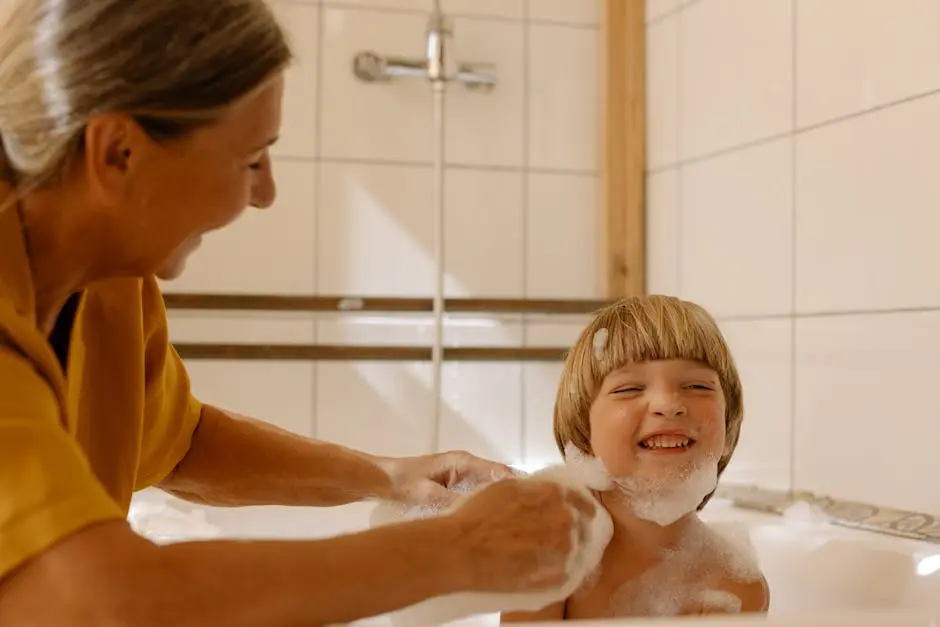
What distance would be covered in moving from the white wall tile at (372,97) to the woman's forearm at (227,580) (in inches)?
59.5

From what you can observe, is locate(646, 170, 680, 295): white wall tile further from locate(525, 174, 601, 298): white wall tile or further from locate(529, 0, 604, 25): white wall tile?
locate(529, 0, 604, 25): white wall tile

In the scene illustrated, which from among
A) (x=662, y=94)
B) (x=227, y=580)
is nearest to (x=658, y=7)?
(x=662, y=94)

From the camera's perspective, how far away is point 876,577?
134cm

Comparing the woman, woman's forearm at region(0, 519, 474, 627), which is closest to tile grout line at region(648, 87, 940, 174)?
the woman

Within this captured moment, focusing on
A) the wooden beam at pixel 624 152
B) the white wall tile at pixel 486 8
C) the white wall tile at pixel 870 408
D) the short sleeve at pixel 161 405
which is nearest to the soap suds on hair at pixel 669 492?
the white wall tile at pixel 870 408

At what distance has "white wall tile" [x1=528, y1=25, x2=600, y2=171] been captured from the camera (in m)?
2.28

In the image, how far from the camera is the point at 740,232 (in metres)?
1.92

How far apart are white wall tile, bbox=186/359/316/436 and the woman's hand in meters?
0.88

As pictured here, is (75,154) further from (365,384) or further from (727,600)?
(365,384)

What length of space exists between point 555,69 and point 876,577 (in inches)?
51.6

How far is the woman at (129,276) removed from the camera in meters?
0.67

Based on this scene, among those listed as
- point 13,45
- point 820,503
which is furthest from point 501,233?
point 13,45

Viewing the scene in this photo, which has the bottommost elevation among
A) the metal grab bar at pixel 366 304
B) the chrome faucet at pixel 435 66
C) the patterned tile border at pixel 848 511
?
the patterned tile border at pixel 848 511

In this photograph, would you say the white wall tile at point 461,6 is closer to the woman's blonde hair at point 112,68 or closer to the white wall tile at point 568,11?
the white wall tile at point 568,11
